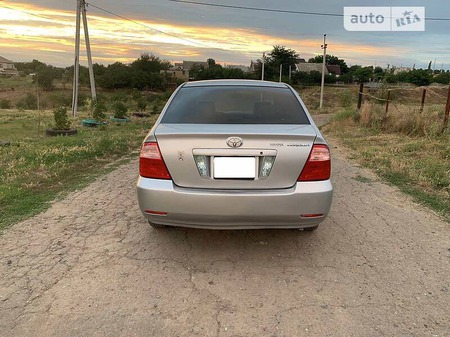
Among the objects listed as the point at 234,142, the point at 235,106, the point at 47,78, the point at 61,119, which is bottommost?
the point at 61,119

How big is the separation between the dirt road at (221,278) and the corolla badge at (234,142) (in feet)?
3.46

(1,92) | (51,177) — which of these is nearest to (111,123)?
(51,177)

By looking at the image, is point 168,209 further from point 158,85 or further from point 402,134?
point 158,85

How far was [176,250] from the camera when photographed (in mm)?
3145

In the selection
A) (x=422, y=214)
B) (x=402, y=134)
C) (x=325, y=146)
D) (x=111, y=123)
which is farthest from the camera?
(x=111, y=123)

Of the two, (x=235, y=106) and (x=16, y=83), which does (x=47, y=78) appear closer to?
(x=16, y=83)

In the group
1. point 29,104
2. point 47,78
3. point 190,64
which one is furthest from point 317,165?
point 190,64

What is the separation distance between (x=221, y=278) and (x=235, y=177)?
2.69ft

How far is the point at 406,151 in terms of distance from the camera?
744cm

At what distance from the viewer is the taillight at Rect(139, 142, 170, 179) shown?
2711 mm

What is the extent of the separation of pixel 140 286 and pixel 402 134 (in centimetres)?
905

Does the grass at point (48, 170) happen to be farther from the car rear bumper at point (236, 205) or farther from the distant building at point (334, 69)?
the distant building at point (334, 69)

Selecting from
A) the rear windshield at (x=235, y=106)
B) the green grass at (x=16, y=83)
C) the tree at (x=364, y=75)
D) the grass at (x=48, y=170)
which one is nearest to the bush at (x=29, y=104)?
the green grass at (x=16, y=83)

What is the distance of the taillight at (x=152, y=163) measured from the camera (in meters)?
2.71
